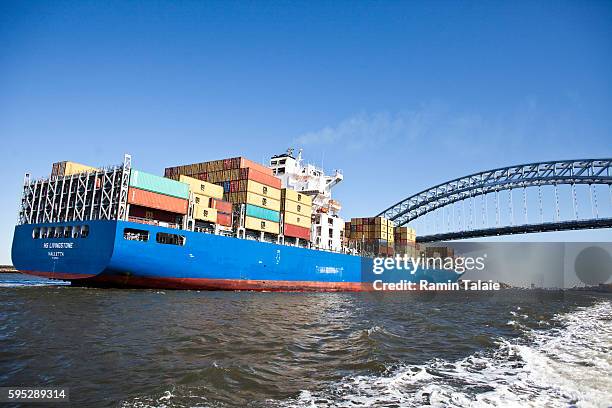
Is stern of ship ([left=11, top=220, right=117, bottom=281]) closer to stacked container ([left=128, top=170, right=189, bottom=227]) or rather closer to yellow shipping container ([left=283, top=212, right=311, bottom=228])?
stacked container ([left=128, top=170, right=189, bottom=227])

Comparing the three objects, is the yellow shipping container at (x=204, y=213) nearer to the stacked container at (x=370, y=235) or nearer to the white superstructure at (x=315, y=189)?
the white superstructure at (x=315, y=189)

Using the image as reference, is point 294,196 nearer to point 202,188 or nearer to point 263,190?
point 263,190

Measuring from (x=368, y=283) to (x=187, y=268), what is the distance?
3073 centimetres

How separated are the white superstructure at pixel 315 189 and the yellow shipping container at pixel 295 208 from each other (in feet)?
17.0

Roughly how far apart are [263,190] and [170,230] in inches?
434

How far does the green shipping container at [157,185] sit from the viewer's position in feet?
86.8

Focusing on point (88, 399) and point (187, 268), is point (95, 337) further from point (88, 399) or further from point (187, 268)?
point (187, 268)

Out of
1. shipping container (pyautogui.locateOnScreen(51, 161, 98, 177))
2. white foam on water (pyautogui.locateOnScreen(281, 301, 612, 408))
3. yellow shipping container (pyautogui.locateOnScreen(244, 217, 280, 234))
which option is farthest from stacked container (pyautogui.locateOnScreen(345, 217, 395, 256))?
white foam on water (pyautogui.locateOnScreen(281, 301, 612, 408))

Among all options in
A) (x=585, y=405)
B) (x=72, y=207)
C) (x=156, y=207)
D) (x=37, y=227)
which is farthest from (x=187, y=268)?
(x=585, y=405)

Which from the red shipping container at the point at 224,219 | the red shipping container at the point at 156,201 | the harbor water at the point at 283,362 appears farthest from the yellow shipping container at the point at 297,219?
the harbor water at the point at 283,362

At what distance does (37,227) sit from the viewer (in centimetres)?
2967

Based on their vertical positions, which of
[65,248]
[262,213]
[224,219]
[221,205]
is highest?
[221,205]

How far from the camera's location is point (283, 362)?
28.5 feet

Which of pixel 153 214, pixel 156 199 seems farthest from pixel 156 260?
pixel 156 199
